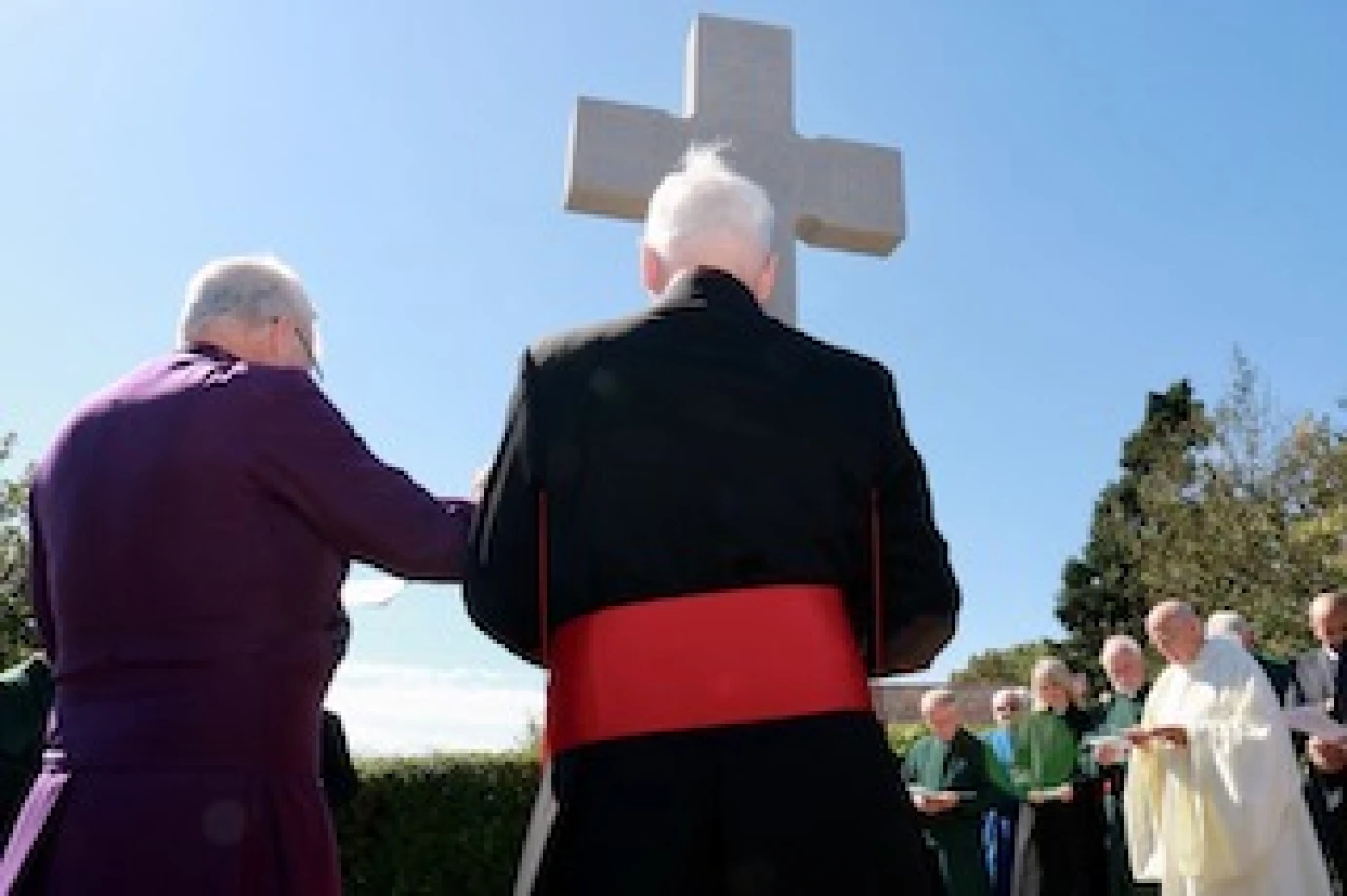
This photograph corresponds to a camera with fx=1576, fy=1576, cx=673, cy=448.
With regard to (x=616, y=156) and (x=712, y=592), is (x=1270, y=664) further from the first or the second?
(x=712, y=592)

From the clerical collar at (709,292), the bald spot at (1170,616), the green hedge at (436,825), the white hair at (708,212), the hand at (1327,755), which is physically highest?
the white hair at (708,212)

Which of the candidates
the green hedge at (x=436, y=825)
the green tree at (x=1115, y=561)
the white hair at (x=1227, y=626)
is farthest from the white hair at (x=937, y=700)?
the green tree at (x=1115, y=561)

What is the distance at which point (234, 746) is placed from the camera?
254cm

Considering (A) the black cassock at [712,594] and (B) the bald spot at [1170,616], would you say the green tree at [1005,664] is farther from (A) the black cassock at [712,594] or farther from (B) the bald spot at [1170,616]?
(A) the black cassock at [712,594]

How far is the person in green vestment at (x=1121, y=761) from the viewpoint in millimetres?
9422

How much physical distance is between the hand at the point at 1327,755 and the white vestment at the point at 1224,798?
0.59 meters

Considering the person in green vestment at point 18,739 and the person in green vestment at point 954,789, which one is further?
the person in green vestment at point 954,789

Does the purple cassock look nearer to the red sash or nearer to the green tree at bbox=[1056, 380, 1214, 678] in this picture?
the red sash

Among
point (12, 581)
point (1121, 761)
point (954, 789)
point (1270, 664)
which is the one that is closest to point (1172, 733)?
point (1121, 761)

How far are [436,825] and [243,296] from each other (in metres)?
7.57

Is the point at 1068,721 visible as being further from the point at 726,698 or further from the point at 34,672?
the point at 726,698

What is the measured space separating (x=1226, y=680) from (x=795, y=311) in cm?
309

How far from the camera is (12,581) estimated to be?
2138 cm

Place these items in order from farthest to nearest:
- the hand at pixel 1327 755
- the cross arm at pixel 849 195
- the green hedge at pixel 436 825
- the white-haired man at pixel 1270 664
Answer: the green hedge at pixel 436 825
the white-haired man at pixel 1270 664
the hand at pixel 1327 755
the cross arm at pixel 849 195
